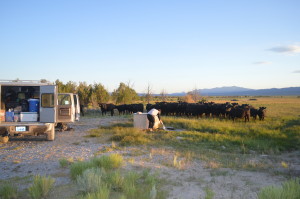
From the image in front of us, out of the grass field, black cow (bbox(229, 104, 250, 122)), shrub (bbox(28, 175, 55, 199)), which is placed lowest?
the grass field

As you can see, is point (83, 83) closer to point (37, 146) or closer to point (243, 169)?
point (37, 146)

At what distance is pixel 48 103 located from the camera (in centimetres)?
1134

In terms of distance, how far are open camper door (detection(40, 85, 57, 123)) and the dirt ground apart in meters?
1.12

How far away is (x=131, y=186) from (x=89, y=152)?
4.37 metres

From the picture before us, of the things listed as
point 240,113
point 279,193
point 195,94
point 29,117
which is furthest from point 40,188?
point 195,94

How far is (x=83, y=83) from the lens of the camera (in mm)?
43625

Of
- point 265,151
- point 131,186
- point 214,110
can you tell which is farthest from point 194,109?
point 131,186

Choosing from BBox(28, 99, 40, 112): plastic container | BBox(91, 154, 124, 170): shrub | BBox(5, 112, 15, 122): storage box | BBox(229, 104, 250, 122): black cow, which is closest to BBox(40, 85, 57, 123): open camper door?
BBox(28, 99, 40, 112): plastic container

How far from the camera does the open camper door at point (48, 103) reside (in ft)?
37.1

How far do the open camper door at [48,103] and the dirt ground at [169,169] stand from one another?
3.66ft

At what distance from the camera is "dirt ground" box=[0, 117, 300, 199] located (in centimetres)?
604

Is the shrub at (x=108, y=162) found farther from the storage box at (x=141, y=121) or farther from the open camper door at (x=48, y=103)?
the storage box at (x=141, y=121)

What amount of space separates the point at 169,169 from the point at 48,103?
250 inches

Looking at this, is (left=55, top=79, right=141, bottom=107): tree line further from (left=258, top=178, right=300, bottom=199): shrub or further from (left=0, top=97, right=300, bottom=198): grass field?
(left=258, top=178, right=300, bottom=199): shrub
